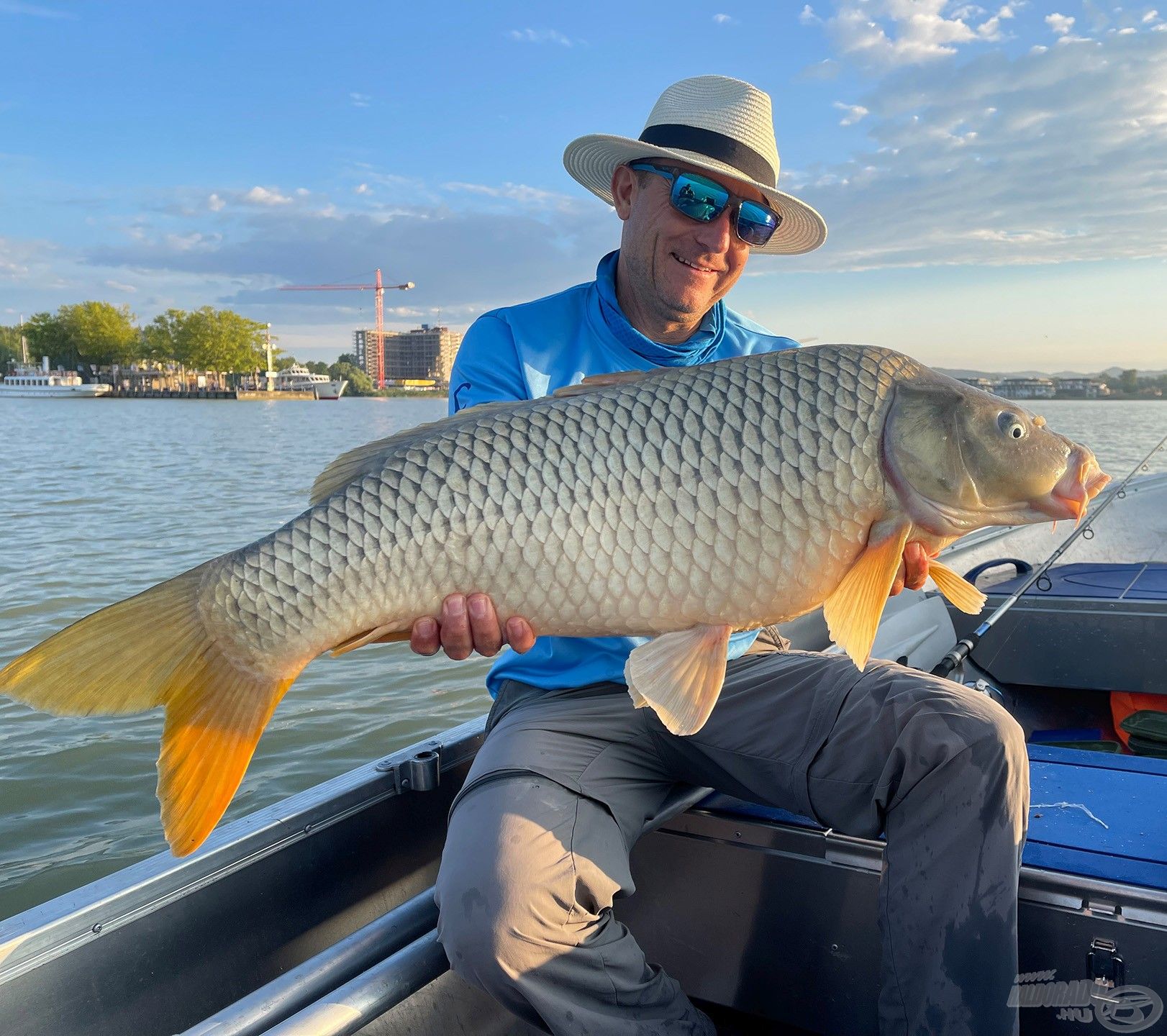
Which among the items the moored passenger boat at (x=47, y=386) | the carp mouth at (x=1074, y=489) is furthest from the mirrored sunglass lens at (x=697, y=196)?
the moored passenger boat at (x=47, y=386)

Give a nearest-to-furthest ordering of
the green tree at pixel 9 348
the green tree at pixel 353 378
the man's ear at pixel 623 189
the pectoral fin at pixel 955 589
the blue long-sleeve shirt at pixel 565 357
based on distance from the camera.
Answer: the pectoral fin at pixel 955 589
the blue long-sleeve shirt at pixel 565 357
the man's ear at pixel 623 189
the green tree at pixel 9 348
the green tree at pixel 353 378

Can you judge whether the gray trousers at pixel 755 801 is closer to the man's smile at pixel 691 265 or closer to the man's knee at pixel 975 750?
the man's knee at pixel 975 750

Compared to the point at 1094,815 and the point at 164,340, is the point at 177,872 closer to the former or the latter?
the point at 1094,815

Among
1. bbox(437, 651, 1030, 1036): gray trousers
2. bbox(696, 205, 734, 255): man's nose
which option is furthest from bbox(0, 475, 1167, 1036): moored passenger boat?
bbox(696, 205, 734, 255): man's nose

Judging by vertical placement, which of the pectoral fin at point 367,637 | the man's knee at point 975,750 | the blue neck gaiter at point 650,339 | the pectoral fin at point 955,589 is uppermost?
the blue neck gaiter at point 650,339

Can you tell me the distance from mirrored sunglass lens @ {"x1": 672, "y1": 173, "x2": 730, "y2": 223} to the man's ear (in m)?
0.25

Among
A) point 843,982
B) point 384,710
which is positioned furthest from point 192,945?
point 384,710

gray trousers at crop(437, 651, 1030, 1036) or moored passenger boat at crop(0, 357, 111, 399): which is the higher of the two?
moored passenger boat at crop(0, 357, 111, 399)

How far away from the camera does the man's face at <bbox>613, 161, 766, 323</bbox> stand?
2.48m

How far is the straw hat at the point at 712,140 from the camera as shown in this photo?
2455mm

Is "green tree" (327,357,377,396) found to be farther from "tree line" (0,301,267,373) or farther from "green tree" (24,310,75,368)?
"green tree" (24,310,75,368)

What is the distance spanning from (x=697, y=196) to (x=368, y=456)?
1160 mm

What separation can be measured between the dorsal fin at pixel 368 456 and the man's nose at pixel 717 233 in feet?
2.87

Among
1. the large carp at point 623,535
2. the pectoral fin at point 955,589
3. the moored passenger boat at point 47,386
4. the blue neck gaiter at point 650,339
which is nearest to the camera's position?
the large carp at point 623,535
